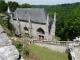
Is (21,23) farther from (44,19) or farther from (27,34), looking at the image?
(44,19)

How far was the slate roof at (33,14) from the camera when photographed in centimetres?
3469

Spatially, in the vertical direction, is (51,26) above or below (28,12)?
below

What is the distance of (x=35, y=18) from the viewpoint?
35844mm

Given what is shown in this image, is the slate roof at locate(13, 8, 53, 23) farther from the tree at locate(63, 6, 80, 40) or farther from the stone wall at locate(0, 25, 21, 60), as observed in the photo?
the stone wall at locate(0, 25, 21, 60)

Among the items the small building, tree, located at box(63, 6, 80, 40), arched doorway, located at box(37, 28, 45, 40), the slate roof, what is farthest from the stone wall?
arched doorway, located at box(37, 28, 45, 40)

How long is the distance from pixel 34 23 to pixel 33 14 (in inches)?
91.4

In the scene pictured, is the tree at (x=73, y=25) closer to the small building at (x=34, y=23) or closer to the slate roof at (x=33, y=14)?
the small building at (x=34, y=23)

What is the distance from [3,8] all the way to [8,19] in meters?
13.6

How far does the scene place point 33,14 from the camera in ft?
120

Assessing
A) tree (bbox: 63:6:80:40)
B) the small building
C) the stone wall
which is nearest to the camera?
the stone wall

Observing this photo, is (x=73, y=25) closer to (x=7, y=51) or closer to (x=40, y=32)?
(x=40, y=32)

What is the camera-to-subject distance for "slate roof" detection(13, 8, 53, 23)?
34688 millimetres

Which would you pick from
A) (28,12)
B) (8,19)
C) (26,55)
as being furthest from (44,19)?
(26,55)

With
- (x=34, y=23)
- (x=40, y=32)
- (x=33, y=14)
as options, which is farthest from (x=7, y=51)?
(x=33, y=14)
